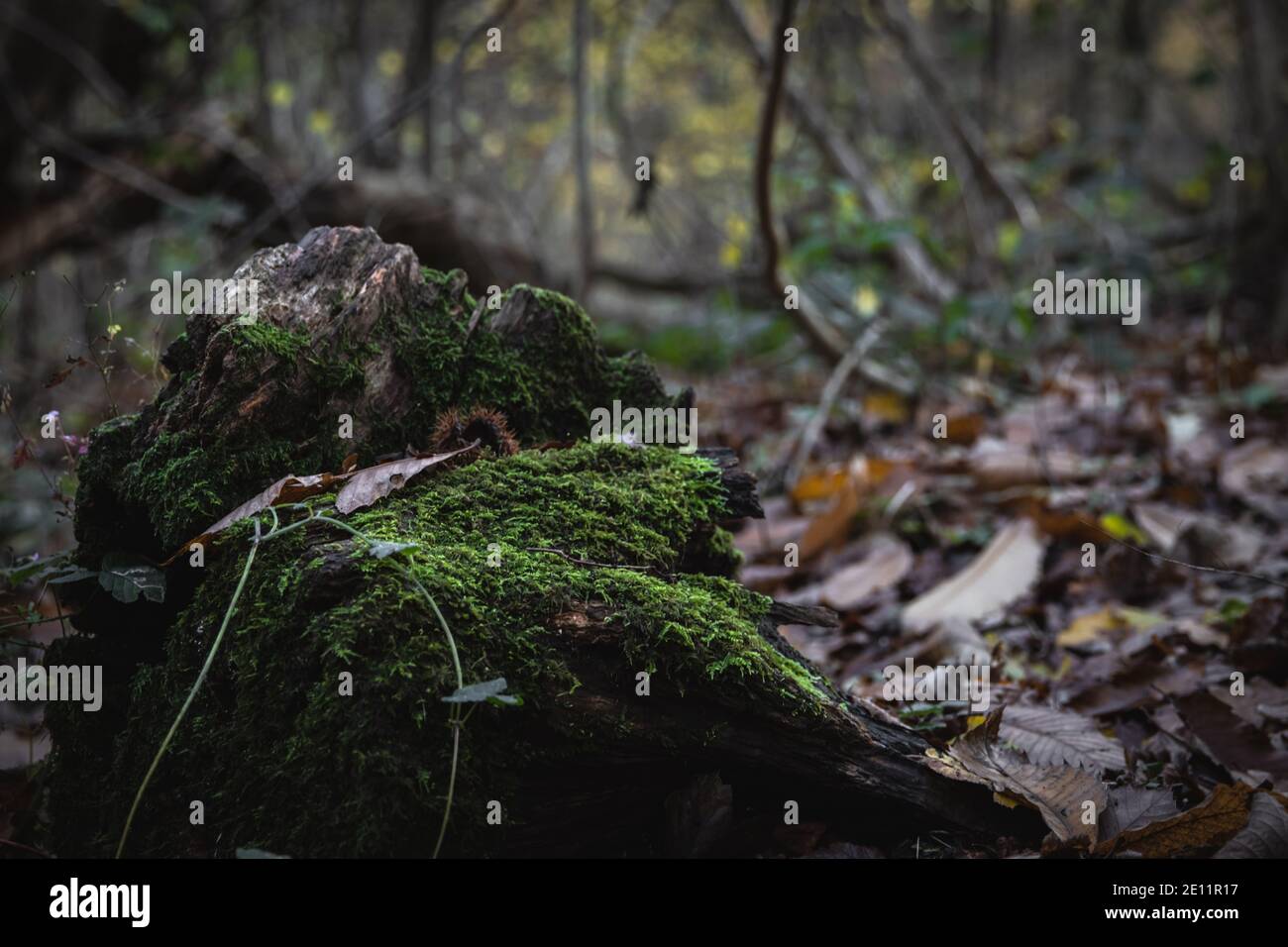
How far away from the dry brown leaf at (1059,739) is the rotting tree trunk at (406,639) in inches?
14.3

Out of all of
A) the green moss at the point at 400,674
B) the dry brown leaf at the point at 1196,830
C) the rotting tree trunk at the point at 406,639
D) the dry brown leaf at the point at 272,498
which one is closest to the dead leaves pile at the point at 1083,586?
the dry brown leaf at the point at 1196,830

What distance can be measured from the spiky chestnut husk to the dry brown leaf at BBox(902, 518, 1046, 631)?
1.75 metres

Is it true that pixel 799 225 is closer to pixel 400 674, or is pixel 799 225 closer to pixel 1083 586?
pixel 1083 586

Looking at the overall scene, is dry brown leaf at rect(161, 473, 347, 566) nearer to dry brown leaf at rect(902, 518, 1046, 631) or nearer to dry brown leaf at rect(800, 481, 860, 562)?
dry brown leaf at rect(902, 518, 1046, 631)

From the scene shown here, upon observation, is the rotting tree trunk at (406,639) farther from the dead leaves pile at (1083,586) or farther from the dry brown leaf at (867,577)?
the dry brown leaf at (867,577)

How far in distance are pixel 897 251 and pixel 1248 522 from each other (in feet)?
15.1

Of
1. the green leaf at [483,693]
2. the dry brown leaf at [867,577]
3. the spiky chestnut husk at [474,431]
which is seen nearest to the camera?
the green leaf at [483,693]

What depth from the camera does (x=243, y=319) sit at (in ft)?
7.03

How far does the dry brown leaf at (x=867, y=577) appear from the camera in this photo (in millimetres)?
3820

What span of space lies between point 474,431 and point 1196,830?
1.76 metres

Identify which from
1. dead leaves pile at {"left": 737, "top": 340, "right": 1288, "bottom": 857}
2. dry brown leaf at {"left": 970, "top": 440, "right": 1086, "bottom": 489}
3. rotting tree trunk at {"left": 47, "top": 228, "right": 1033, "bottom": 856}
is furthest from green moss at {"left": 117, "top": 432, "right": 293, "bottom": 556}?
dry brown leaf at {"left": 970, "top": 440, "right": 1086, "bottom": 489}

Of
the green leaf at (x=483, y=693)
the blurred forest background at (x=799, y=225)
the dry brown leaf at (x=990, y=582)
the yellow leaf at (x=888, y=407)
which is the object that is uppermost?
the blurred forest background at (x=799, y=225)
